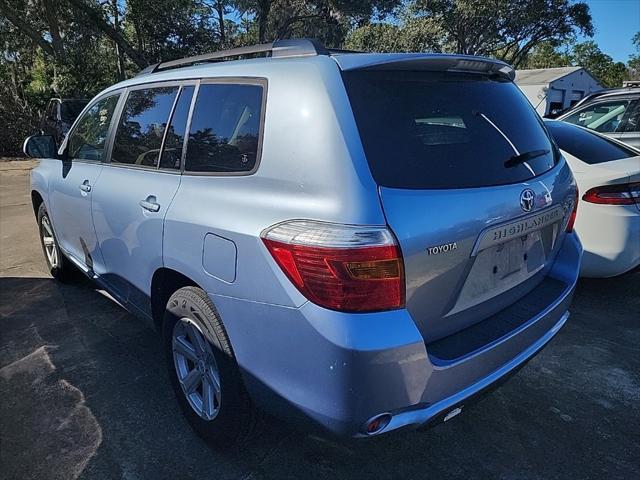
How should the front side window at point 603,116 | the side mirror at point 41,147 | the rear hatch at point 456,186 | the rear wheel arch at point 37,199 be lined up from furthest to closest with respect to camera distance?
the front side window at point 603,116
the rear wheel arch at point 37,199
the side mirror at point 41,147
the rear hatch at point 456,186

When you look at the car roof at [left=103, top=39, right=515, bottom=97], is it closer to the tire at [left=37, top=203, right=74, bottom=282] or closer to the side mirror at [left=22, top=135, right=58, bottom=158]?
the side mirror at [left=22, top=135, right=58, bottom=158]

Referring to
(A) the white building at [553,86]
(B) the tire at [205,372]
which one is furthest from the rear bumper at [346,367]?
(A) the white building at [553,86]

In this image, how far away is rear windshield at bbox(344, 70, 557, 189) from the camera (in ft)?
6.14

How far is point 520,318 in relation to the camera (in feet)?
7.46

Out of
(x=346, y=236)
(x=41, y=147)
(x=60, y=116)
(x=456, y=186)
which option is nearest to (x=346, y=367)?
(x=346, y=236)

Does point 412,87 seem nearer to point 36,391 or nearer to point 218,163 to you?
point 218,163

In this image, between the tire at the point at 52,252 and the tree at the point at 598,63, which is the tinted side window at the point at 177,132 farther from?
the tree at the point at 598,63

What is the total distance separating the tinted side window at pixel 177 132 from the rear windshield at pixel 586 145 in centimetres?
328

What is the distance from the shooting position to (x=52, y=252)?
4625 mm

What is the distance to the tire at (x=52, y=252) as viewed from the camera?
444cm

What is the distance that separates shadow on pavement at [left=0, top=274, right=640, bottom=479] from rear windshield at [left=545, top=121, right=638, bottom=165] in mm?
1495

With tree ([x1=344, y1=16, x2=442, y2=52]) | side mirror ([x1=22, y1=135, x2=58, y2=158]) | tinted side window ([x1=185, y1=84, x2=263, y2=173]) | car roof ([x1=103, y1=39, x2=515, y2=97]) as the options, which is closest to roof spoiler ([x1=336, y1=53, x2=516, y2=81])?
car roof ([x1=103, y1=39, x2=515, y2=97])

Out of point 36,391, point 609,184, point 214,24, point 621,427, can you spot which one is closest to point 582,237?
point 609,184

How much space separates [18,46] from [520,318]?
2239 cm
